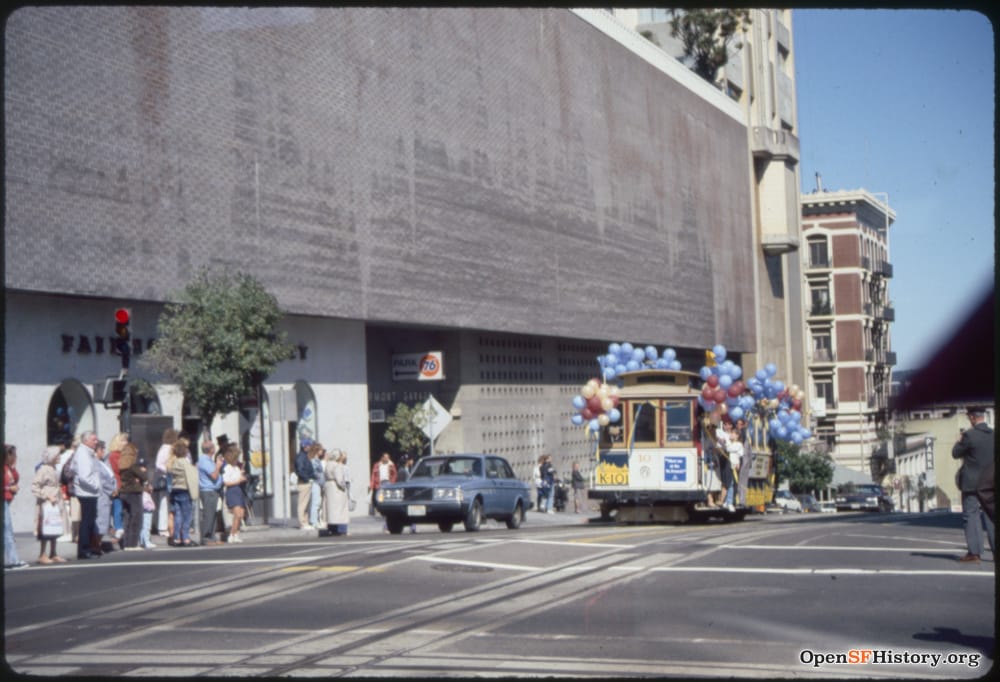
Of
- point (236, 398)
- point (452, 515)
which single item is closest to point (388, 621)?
point (452, 515)

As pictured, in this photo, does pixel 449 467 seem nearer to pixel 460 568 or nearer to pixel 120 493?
pixel 120 493

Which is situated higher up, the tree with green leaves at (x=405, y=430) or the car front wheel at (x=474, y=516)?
the tree with green leaves at (x=405, y=430)

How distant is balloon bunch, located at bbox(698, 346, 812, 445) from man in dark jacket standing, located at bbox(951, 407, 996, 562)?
1144cm

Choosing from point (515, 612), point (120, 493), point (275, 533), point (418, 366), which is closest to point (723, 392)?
point (275, 533)

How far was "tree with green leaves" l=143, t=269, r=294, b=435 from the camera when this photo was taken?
26.4 metres

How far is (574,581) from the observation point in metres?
14.3

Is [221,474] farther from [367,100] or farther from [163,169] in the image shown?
[367,100]

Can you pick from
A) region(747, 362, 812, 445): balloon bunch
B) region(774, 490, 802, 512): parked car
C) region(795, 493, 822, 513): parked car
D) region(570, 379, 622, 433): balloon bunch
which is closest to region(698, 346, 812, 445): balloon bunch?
region(747, 362, 812, 445): balloon bunch

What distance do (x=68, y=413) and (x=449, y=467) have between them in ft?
25.7

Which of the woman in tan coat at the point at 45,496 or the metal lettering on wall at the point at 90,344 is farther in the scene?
the metal lettering on wall at the point at 90,344

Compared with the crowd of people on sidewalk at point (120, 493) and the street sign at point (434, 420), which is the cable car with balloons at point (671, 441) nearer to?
the street sign at point (434, 420)

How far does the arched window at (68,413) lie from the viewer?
26.6 meters

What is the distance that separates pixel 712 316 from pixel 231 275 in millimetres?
38227

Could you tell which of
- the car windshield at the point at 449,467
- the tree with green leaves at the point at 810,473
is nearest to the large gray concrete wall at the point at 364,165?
the car windshield at the point at 449,467
